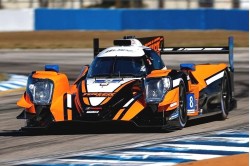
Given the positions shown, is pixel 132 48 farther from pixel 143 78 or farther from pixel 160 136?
pixel 160 136

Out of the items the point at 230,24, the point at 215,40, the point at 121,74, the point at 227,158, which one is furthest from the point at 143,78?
the point at 230,24

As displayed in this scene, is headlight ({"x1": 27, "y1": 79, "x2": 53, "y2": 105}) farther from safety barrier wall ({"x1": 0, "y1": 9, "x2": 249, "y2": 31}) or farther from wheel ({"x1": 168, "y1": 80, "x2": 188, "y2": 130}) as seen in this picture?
safety barrier wall ({"x1": 0, "y1": 9, "x2": 249, "y2": 31})

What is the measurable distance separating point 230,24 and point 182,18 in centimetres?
326

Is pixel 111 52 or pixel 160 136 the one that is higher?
pixel 111 52

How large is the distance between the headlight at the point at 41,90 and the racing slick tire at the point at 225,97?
3363mm

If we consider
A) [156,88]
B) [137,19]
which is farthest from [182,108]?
[137,19]

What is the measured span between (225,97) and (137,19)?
121 ft

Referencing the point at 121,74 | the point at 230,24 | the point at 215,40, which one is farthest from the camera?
the point at 230,24

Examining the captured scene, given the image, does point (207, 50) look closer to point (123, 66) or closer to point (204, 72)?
point (204, 72)

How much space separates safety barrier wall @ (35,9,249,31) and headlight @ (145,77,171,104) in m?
34.9

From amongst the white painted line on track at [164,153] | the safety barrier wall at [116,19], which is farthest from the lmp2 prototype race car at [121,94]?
the safety barrier wall at [116,19]

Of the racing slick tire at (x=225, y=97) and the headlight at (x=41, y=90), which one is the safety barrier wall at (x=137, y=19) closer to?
the racing slick tire at (x=225, y=97)

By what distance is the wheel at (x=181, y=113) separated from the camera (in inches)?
533

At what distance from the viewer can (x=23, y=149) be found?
1182 centimetres
